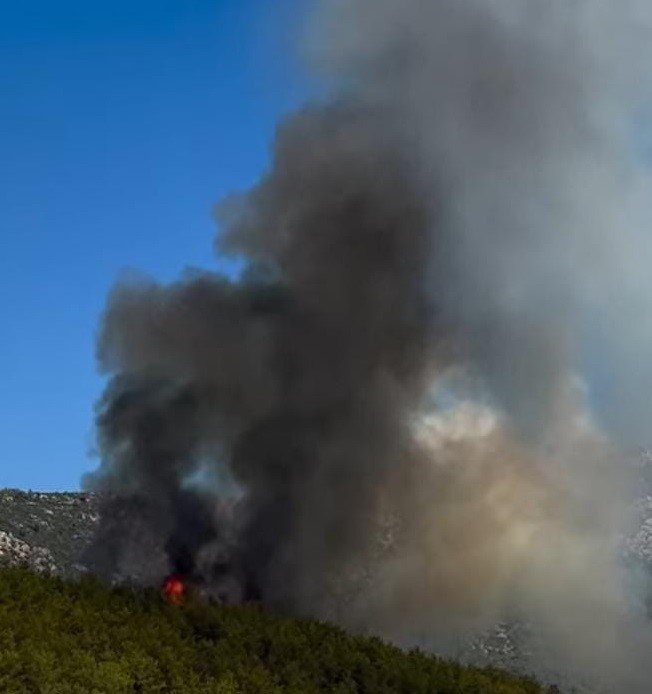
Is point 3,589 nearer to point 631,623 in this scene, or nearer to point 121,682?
point 121,682

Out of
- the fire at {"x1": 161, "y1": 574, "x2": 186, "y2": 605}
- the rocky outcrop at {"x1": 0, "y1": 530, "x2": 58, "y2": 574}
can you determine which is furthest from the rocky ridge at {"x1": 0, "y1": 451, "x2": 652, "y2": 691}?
the fire at {"x1": 161, "y1": 574, "x2": 186, "y2": 605}

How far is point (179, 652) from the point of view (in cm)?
2177

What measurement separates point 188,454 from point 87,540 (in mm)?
19156

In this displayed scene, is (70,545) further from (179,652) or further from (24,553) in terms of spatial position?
(179,652)

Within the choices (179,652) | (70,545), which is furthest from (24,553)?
(179,652)

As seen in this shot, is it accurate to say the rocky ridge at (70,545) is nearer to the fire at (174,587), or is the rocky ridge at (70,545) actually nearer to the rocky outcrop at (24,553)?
the rocky outcrop at (24,553)

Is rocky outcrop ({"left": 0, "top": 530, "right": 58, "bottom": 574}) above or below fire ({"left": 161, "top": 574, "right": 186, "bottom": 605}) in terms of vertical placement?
above

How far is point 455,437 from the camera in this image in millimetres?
39812

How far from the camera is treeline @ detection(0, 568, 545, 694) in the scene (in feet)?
61.2

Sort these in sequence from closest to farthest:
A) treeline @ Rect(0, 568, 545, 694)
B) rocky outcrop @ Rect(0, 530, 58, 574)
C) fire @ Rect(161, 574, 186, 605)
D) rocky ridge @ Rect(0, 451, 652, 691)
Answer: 1. treeline @ Rect(0, 568, 545, 694)
2. fire @ Rect(161, 574, 186, 605)
3. rocky ridge @ Rect(0, 451, 652, 691)
4. rocky outcrop @ Rect(0, 530, 58, 574)

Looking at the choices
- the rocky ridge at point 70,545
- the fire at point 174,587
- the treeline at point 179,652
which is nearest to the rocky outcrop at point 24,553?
the rocky ridge at point 70,545

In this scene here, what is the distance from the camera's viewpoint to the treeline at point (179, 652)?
61.2 ft

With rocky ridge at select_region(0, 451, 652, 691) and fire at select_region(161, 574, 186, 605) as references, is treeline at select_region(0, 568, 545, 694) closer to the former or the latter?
fire at select_region(161, 574, 186, 605)

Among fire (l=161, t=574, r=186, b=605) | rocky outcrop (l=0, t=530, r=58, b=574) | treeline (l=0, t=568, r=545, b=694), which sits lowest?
treeline (l=0, t=568, r=545, b=694)
